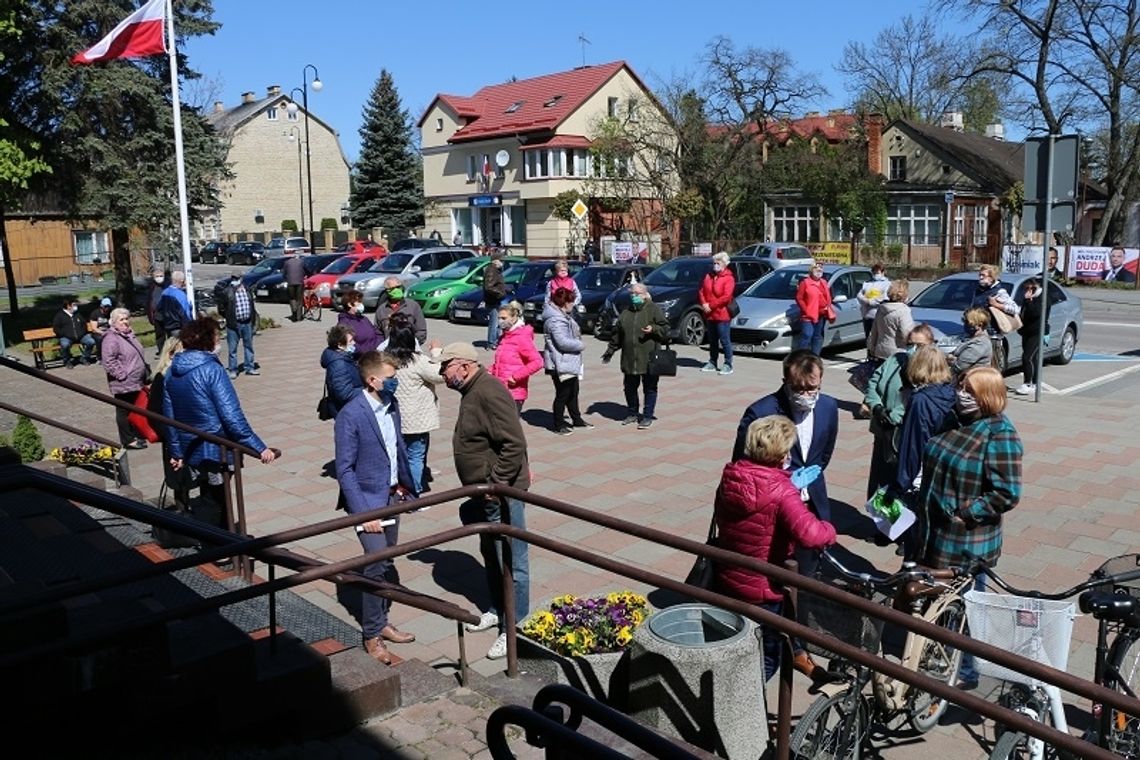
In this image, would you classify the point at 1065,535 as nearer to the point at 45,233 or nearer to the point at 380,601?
the point at 380,601

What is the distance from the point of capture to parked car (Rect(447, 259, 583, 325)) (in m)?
→ 23.1

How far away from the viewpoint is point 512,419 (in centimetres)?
617

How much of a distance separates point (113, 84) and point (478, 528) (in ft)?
89.6

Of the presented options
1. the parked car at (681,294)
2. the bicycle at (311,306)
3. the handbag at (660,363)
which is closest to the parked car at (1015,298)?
the parked car at (681,294)

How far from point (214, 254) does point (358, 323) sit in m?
54.1

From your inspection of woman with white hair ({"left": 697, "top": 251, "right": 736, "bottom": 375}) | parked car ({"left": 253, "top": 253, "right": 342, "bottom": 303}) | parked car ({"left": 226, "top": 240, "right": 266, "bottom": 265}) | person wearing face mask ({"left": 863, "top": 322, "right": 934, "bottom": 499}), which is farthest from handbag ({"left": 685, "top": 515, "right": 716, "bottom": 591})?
parked car ({"left": 226, "top": 240, "right": 266, "bottom": 265})

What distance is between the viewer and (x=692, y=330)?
1967 cm

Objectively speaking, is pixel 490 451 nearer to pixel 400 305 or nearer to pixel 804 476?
pixel 804 476

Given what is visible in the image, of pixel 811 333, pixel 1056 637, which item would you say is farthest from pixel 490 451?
pixel 811 333

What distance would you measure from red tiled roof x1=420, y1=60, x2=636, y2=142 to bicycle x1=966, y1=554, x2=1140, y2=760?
49283 millimetres

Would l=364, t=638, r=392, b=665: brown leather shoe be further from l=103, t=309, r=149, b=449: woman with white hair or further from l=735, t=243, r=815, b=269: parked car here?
l=735, t=243, r=815, b=269: parked car

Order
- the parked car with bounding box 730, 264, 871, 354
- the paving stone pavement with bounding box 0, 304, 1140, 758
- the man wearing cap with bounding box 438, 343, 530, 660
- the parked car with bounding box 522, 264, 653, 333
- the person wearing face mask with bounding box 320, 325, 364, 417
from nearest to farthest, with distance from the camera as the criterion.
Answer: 1. the man wearing cap with bounding box 438, 343, 530, 660
2. the paving stone pavement with bounding box 0, 304, 1140, 758
3. the person wearing face mask with bounding box 320, 325, 364, 417
4. the parked car with bounding box 730, 264, 871, 354
5. the parked car with bounding box 522, 264, 653, 333

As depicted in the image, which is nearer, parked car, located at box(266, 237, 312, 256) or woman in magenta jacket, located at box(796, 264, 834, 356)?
woman in magenta jacket, located at box(796, 264, 834, 356)

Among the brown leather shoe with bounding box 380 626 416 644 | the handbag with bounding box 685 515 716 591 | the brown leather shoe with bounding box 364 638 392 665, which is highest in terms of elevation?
the handbag with bounding box 685 515 716 591
